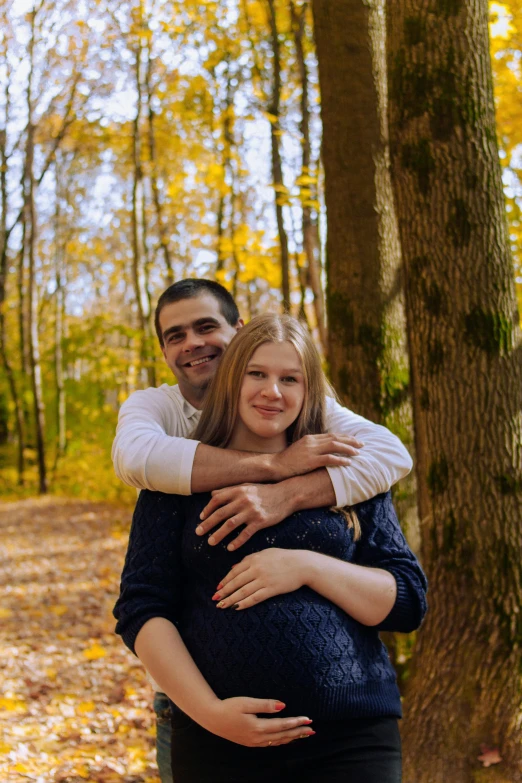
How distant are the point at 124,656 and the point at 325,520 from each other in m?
4.74

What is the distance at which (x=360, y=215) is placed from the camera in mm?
4039

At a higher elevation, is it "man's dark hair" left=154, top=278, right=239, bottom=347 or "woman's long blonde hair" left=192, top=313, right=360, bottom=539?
"man's dark hair" left=154, top=278, right=239, bottom=347

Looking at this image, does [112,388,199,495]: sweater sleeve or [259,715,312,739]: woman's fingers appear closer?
[259,715,312,739]: woman's fingers

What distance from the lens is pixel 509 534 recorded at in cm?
313

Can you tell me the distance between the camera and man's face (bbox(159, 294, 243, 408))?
2.72 m

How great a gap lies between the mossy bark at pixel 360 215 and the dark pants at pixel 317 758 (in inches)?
91.3

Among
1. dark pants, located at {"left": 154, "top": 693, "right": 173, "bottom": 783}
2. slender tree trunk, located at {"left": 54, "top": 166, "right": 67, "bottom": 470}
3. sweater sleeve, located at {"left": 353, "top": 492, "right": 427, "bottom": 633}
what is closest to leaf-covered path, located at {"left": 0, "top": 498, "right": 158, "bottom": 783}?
dark pants, located at {"left": 154, "top": 693, "right": 173, "bottom": 783}

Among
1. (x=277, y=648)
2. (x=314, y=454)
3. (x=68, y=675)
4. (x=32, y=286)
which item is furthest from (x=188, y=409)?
Answer: (x=32, y=286)

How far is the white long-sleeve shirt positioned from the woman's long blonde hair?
98mm

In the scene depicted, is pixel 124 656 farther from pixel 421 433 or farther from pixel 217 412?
pixel 217 412

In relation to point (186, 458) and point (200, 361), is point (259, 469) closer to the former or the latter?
point (186, 458)

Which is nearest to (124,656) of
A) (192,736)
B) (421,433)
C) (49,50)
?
(421,433)

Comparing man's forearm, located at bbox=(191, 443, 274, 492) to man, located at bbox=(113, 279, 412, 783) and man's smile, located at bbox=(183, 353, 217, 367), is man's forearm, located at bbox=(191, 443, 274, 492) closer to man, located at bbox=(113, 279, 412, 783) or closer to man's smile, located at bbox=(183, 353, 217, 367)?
man, located at bbox=(113, 279, 412, 783)

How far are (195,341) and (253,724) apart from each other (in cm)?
136
